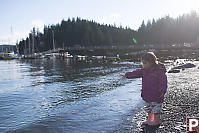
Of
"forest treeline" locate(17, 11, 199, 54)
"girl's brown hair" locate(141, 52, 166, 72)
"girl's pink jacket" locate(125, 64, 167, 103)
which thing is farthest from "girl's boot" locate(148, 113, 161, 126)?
"forest treeline" locate(17, 11, 199, 54)

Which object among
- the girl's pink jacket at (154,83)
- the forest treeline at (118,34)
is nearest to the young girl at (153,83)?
the girl's pink jacket at (154,83)

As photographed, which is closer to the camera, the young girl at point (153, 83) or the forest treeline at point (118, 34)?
the young girl at point (153, 83)

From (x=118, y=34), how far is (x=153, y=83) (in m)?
130

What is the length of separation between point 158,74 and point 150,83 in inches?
13.8

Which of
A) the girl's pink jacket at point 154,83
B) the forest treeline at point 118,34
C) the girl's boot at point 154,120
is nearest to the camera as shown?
the girl's pink jacket at point 154,83

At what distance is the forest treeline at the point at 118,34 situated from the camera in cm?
10515

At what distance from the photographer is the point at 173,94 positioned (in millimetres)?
9266

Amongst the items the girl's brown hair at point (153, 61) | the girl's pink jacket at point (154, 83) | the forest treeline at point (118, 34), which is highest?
the forest treeline at point (118, 34)

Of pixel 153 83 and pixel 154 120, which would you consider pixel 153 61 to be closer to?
pixel 153 83

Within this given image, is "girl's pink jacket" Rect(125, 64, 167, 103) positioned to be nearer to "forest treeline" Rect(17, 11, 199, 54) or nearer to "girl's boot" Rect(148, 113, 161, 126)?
"girl's boot" Rect(148, 113, 161, 126)

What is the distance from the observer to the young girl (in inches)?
209

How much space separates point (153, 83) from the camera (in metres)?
5.43

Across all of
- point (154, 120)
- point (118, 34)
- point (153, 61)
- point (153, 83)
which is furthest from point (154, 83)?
point (118, 34)

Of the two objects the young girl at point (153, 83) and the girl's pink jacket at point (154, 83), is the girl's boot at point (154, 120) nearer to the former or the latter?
the young girl at point (153, 83)
